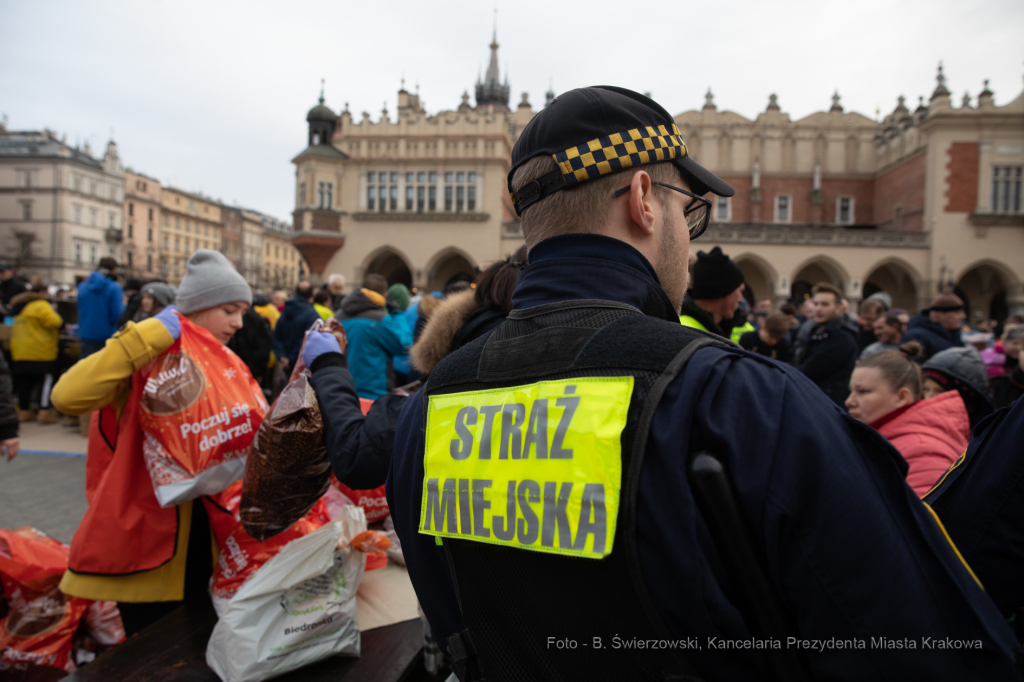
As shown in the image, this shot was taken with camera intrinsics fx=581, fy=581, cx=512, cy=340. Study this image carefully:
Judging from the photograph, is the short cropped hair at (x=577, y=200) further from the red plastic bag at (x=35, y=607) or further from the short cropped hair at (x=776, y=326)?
the short cropped hair at (x=776, y=326)

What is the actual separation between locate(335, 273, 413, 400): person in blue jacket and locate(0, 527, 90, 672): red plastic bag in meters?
2.18

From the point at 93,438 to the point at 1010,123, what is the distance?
112 ft

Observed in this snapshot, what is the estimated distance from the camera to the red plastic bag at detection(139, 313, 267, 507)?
2.18m

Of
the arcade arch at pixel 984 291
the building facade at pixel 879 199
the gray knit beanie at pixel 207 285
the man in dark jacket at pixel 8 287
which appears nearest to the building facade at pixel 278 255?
the building facade at pixel 879 199

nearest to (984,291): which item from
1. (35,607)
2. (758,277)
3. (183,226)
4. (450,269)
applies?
(758,277)

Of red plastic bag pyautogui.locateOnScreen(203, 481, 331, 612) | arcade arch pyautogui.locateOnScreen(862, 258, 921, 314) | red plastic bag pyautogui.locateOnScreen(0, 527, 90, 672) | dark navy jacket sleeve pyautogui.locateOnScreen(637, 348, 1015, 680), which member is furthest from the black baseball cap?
arcade arch pyautogui.locateOnScreen(862, 258, 921, 314)

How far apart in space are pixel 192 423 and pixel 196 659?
0.83 meters

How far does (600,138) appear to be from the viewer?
1.04m

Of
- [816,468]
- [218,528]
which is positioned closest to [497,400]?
[816,468]

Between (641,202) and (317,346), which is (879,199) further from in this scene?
(641,202)

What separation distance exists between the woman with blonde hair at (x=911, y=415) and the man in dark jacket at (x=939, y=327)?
330 cm

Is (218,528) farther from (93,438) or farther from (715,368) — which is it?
(715,368)

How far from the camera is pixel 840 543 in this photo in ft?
2.37

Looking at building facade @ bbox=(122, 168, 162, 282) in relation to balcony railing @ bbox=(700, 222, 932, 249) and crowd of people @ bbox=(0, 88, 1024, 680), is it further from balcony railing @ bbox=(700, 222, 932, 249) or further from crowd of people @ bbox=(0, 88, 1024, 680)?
crowd of people @ bbox=(0, 88, 1024, 680)
